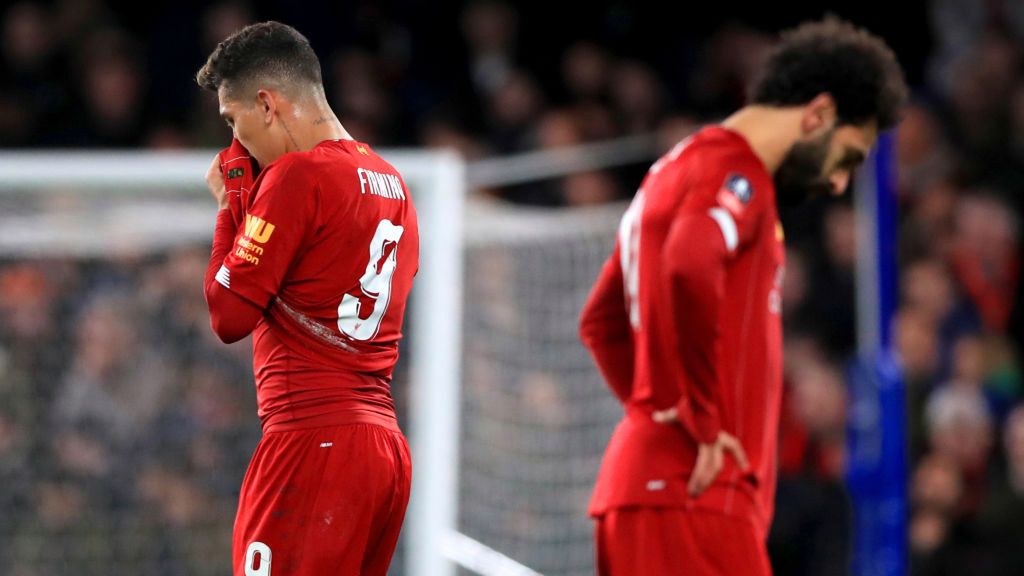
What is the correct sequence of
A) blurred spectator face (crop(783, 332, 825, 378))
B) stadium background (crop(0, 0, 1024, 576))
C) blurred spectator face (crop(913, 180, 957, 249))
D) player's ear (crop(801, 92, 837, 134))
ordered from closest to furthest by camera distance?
1. player's ear (crop(801, 92, 837, 134))
2. stadium background (crop(0, 0, 1024, 576))
3. blurred spectator face (crop(783, 332, 825, 378))
4. blurred spectator face (crop(913, 180, 957, 249))

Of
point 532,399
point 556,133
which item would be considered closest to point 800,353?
point 532,399

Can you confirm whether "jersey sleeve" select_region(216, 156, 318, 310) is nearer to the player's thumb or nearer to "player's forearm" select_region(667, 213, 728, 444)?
"player's forearm" select_region(667, 213, 728, 444)

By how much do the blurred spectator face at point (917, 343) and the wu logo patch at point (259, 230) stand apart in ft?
14.8

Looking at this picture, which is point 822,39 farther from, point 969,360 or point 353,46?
point 353,46

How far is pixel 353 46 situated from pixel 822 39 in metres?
6.03

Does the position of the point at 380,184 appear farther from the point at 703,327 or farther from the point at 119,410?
the point at 119,410

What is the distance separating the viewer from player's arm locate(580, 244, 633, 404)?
11.3 feet

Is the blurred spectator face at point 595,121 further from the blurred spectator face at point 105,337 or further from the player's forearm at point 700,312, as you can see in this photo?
the player's forearm at point 700,312

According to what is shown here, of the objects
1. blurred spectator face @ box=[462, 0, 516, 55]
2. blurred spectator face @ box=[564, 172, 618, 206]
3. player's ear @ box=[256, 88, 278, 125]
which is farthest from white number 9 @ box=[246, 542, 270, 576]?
blurred spectator face @ box=[462, 0, 516, 55]

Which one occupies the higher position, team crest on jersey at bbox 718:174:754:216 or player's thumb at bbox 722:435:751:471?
team crest on jersey at bbox 718:174:754:216

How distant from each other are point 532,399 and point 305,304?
316 cm

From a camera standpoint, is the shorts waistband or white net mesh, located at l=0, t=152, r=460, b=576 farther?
white net mesh, located at l=0, t=152, r=460, b=576

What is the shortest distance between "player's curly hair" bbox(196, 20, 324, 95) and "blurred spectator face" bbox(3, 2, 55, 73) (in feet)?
19.8

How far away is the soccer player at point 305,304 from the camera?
9.00 ft
